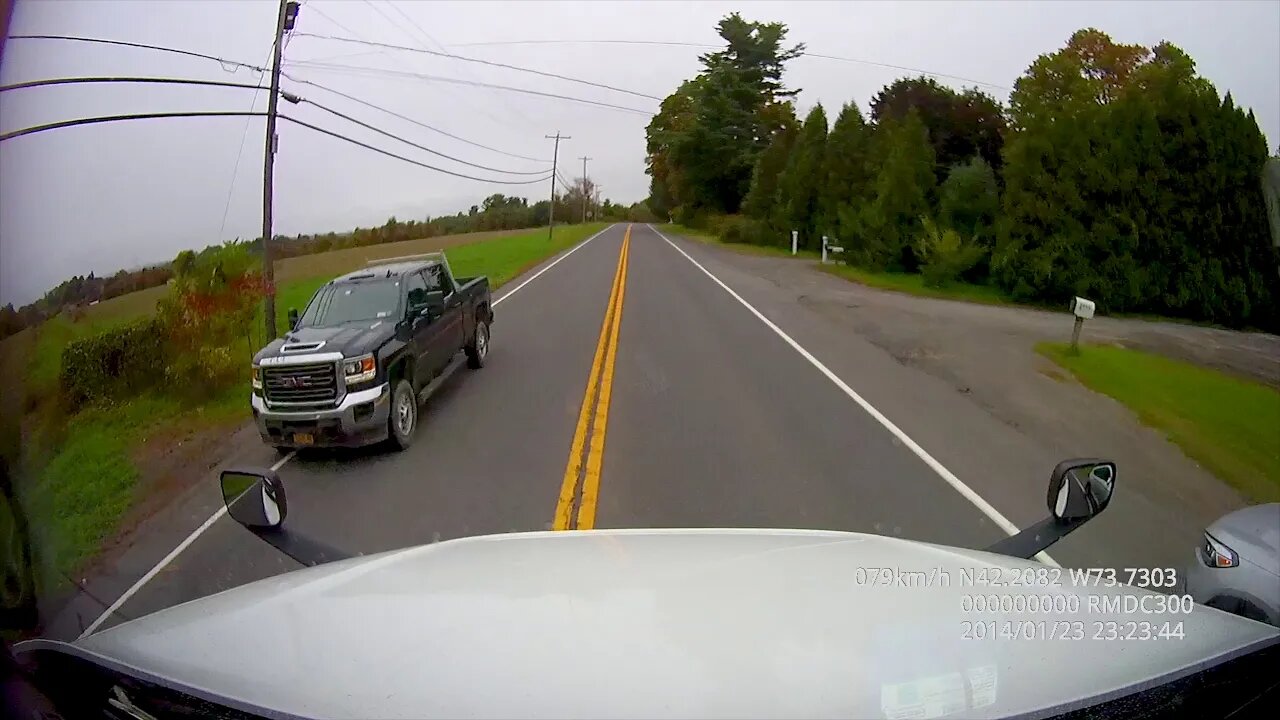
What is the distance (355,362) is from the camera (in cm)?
591

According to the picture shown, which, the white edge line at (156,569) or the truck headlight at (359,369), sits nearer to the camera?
the white edge line at (156,569)

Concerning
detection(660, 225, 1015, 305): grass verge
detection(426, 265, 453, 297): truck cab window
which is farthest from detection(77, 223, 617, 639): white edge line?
detection(660, 225, 1015, 305): grass verge

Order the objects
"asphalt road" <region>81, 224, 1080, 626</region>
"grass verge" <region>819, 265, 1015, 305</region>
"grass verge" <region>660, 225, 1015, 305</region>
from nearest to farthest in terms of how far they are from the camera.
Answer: "asphalt road" <region>81, 224, 1080, 626</region>
"grass verge" <region>819, 265, 1015, 305</region>
"grass verge" <region>660, 225, 1015, 305</region>

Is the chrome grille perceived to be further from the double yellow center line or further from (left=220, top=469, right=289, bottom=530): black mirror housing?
(left=220, top=469, right=289, bottom=530): black mirror housing

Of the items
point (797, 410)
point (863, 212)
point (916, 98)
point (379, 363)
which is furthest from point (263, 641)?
point (863, 212)

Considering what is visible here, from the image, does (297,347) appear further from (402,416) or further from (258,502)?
(258,502)

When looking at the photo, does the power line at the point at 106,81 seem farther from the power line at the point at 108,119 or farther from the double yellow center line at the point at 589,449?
the double yellow center line at the point at 589,449

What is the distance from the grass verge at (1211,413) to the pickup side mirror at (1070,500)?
2.00 meters

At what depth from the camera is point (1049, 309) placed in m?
8.39

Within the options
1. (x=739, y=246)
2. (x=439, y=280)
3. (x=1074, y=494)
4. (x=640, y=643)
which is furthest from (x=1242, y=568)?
(x=739, y=246)

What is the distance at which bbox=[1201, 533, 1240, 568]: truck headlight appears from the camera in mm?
3404

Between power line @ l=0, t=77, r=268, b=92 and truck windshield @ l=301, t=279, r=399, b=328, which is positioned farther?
truck windshield @ l=301, t=279, r=399, b=328

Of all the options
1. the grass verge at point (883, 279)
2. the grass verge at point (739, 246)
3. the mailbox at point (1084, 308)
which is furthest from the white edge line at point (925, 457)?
the grass verge at point (739, 246)

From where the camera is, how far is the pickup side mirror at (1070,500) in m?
3.33
